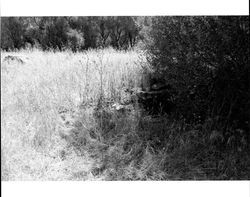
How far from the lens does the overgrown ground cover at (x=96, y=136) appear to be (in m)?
3.98

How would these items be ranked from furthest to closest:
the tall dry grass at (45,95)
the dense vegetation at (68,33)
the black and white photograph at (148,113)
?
1. the dense vegetation at (68,33)
2. the black and white photograph at (148,113)
3. the tall dry grass at (45,95)

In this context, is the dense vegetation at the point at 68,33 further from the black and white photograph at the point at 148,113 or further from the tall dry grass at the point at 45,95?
the black and white photograph at the point at 148,113

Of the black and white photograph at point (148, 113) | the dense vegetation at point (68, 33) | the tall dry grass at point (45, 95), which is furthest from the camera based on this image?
the dense vegetation at point (68, 33)

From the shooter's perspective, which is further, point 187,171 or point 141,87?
point 141,87

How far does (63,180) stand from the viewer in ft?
12.7

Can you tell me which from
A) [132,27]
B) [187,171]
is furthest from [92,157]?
[132,27]

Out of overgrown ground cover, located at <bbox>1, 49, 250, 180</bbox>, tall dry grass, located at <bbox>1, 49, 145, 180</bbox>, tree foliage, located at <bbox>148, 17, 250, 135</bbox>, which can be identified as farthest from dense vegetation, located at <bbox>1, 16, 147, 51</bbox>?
tree foliage, located at <bbox>148, 17, 250, 135</bbox>

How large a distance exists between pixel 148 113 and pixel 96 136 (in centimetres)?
95

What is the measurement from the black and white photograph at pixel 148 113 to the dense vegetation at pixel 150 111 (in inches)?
0.5

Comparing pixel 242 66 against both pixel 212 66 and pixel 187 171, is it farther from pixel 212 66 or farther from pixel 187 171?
pixel 187 171

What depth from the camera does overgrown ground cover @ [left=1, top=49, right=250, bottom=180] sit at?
13.0 feet

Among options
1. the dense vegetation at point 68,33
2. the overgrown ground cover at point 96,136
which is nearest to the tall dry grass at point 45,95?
the overgrown ground cover at point 96,136

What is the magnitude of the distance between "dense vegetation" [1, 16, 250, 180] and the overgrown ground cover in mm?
14
